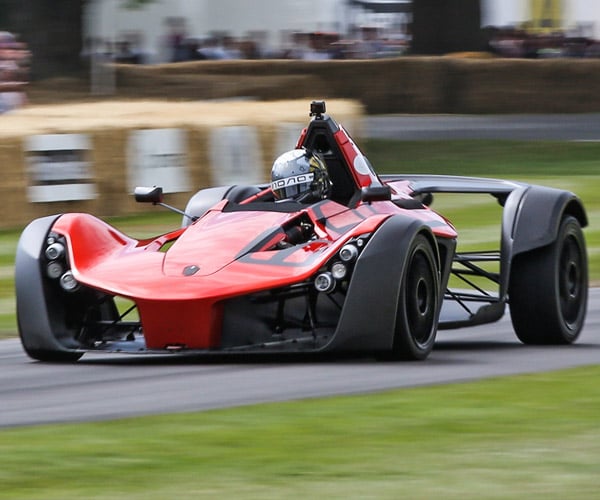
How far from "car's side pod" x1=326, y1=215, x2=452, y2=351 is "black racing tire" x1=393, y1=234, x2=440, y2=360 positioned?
8 cm

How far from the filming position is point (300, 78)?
27953 millimetres

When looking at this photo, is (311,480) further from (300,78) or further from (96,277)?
(300,78)

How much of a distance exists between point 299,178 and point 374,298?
138 centimetres

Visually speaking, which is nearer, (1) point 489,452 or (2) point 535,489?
(2) point 535,489

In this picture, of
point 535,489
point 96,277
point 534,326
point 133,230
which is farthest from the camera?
point 133,230

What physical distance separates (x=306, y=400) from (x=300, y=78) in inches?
834

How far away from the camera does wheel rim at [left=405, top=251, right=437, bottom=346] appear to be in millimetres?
8328

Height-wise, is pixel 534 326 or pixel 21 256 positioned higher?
pixel 21 256

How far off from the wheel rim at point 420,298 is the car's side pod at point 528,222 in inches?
46.1

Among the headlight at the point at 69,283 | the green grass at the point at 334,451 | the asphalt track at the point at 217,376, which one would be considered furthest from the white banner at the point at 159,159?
the green grass at the point at 334,451

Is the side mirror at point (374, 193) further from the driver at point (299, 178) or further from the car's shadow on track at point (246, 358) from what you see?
the car's shadow on track at point (246, 358)

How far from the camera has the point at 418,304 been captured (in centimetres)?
841

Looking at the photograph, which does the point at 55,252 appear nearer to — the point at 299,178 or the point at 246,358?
the point at 246,358

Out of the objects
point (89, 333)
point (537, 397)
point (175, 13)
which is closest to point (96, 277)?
point (89, 333)
